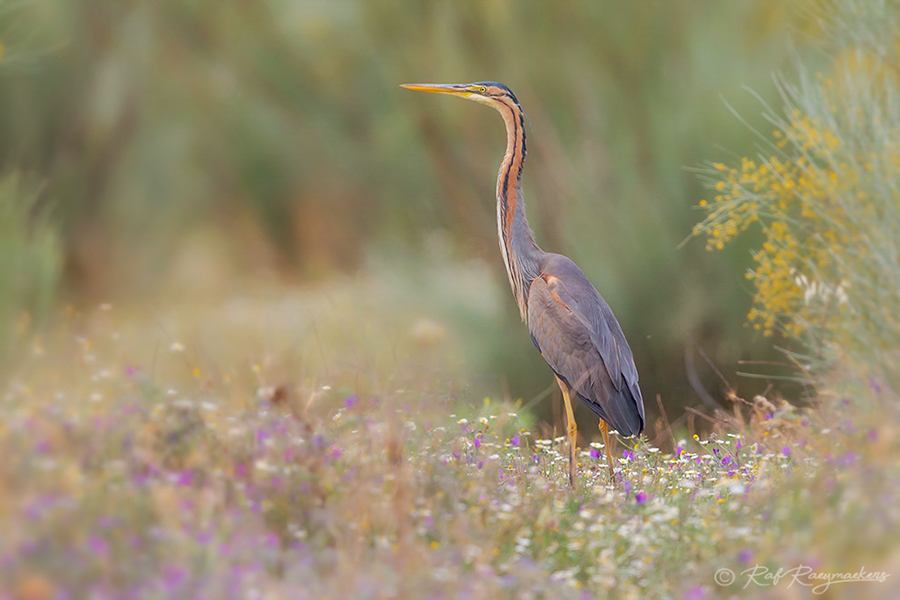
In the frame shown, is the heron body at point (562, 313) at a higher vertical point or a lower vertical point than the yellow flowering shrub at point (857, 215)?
lower

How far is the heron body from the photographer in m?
4.33

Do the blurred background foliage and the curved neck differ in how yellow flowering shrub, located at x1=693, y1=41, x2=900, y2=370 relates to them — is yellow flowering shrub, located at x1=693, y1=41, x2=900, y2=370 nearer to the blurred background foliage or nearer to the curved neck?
the blurred background foliage

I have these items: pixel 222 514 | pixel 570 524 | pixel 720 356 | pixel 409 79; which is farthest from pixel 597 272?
pixel 222 514

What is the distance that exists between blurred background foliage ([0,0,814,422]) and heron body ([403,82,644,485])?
853 millimetres

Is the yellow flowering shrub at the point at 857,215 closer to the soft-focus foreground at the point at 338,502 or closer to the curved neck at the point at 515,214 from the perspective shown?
the soft-focus foreground at the point at 338,502

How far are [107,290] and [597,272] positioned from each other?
389cm

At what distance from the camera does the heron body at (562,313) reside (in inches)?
171

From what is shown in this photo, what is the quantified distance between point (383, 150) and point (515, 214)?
1.69m

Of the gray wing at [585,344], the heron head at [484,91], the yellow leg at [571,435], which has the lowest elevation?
the yellow leg at [571,435]

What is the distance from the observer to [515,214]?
461 centimetres

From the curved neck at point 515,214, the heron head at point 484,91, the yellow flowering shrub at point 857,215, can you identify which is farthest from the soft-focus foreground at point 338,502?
the heron head at point 484,91

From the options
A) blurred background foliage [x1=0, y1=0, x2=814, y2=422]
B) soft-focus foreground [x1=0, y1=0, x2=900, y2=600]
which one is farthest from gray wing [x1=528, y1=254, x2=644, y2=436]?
blurred background foliage [x1=0, y1=0, x2=814, y2=422]

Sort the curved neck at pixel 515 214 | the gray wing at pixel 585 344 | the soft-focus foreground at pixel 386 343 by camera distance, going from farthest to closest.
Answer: the curved neck at pixel 515 214 → the gray wing at pixel 585 344 → the soft-focus foreground at pixel 386 343

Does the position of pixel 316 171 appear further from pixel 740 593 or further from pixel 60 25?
pixel 740 593
